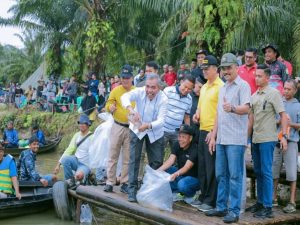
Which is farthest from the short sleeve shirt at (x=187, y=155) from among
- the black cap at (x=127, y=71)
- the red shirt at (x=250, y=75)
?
the red shirt at (x=250, y=75)

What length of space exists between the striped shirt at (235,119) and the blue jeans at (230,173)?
0.32ft

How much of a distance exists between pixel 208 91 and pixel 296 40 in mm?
8000

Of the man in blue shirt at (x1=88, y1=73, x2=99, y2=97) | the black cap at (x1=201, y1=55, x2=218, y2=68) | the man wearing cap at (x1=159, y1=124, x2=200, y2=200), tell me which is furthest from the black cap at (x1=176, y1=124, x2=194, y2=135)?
Result: the man in blue shirt at (x1=88, y1=73, x2=99, y2=97)

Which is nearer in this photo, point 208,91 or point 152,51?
point 208,91

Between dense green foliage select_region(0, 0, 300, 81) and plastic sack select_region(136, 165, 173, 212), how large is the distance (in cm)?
414

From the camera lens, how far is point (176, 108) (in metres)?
7.72

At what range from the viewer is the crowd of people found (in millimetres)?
5777

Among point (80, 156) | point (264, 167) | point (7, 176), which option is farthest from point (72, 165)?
point (264, 167)

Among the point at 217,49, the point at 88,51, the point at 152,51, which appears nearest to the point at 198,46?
the point at 217,49

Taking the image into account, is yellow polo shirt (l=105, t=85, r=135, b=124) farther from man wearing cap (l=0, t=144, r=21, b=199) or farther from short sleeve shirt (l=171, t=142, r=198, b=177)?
man wearing cap (l=0, t=144, r=21, b=199)

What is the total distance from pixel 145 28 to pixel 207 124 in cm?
1956

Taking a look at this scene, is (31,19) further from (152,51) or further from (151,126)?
(151,126)

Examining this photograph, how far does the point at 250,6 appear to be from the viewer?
609 inches

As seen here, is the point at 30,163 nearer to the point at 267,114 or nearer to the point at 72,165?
the point at 72,165
